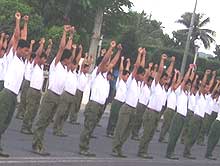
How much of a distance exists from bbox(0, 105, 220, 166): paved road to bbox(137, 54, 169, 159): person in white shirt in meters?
0.33

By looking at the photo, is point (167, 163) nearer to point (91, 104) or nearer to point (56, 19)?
point (91, 104)

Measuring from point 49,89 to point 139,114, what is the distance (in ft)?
17.5

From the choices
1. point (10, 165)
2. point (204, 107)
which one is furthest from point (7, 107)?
point (204, 107)

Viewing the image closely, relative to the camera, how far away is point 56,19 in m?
38.1

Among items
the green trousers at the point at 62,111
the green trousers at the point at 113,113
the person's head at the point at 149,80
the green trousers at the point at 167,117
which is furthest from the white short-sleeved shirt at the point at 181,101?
the green trousers at the point at 113,113

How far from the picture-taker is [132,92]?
13.0m

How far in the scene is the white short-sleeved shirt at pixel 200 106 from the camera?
1527 cm

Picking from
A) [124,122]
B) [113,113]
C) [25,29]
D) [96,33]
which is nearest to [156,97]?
[124,122]

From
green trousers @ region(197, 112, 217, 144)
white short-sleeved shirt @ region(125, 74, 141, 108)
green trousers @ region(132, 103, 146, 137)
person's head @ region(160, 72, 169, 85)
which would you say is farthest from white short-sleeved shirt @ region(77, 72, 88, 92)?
white short-sleeved shirt @ region(125, 74, 141, 108)

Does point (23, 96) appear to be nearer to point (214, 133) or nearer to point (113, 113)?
point (113, 113)

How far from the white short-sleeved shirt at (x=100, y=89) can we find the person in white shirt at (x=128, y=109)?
72 cm

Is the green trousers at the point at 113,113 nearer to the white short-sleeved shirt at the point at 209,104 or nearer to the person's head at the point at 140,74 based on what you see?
the white short-sleeved shirt at the point at 209,104

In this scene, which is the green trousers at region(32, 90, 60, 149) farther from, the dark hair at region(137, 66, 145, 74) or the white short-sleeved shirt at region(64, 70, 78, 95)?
the white short-sleeved shirt at region(64, 70, 78, 95)

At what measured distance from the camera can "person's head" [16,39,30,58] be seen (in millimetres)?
10422
